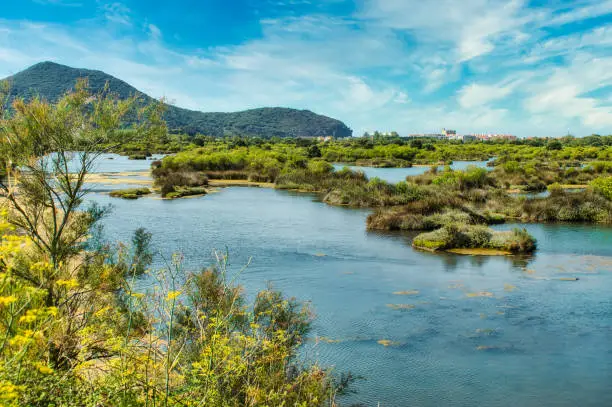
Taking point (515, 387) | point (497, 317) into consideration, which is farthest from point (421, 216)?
point (515, 387)

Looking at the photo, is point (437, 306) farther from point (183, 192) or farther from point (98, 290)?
point (183, 192)

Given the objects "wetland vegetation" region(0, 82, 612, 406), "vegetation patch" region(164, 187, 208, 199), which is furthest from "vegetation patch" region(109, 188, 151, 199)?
"vegetation patch" region(164, 187, 208, 199)

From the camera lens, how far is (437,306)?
1698 centimetres

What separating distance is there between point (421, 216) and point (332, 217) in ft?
22.6

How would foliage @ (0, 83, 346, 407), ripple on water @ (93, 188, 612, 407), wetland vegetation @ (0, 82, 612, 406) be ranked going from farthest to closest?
ripple on water @ (93, 188, 612, 407) → foliage @ (0, 83, 346, 407) → wetland vegetation @ (0, 82, 612, 406)

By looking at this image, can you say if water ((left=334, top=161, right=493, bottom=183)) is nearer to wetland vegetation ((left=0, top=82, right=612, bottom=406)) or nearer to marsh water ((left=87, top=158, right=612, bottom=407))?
wetland vegetation ((left=0, top=82, right=612, bottom=406))

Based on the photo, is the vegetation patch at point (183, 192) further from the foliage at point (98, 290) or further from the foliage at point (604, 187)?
the foliage at point (604, 187)

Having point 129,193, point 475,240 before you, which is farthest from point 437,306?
point 129,193

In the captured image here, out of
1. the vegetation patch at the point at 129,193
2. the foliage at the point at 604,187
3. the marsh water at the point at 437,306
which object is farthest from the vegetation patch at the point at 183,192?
the foliage at the point at 604,187

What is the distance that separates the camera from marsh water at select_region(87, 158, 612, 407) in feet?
39.0

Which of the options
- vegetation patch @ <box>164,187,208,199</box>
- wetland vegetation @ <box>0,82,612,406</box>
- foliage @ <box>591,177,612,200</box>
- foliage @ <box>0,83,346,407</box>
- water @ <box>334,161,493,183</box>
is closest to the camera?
wetland vegetation @ <box>0,82,612,406</box>

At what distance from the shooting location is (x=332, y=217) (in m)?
36.4

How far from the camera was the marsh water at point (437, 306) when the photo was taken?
11.9 m

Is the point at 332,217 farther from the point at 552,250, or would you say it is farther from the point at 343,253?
the point at 552,250
